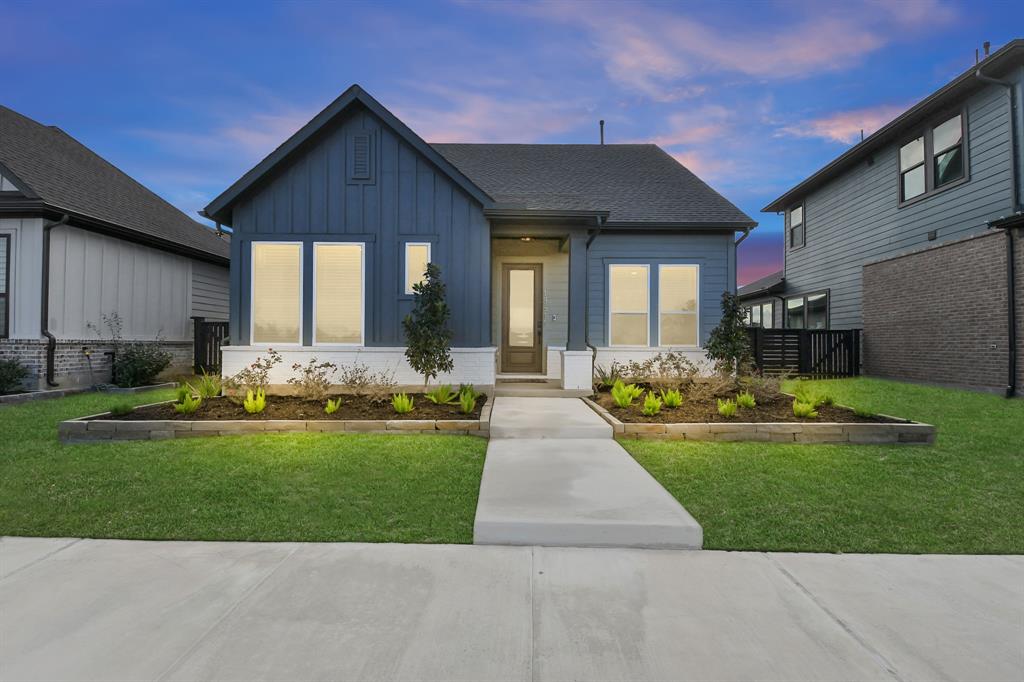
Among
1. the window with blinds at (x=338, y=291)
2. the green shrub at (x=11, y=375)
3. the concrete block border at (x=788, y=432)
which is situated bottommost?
the concrete block border at (x=788, y=432)

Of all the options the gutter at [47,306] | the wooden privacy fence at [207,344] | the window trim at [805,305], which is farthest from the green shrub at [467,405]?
the window trim at [805,305]

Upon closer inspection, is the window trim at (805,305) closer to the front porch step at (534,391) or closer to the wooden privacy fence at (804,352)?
the wooden privacy fence at (804,352)

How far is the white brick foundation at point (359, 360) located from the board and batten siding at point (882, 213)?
11.2 meters

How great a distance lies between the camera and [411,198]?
8.65 metres

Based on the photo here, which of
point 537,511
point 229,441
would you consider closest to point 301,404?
point 229,441

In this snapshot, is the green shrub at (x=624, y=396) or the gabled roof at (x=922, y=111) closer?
the green shrub at (x=624, y=396)

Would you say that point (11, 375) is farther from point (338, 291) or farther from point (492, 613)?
point (492, 613)

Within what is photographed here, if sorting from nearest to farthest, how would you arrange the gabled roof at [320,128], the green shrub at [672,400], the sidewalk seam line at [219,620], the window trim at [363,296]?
1. the sidewalk seam line at [219,620]
2. the green shrub at [672,400]
3. the gabled roof at [320,128]
4. the window trim at [363,296]

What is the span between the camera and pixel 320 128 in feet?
27.4

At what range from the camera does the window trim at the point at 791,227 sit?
55.9ft

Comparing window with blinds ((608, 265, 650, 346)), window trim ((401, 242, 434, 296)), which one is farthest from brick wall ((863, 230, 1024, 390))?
window trim ((401, 242, 434, 296))

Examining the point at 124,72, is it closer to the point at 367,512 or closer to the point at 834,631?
the point at 367,512

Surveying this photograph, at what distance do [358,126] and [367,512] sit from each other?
293 inches

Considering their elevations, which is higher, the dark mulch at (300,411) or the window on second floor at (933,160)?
the window on second floor at (933,160)
